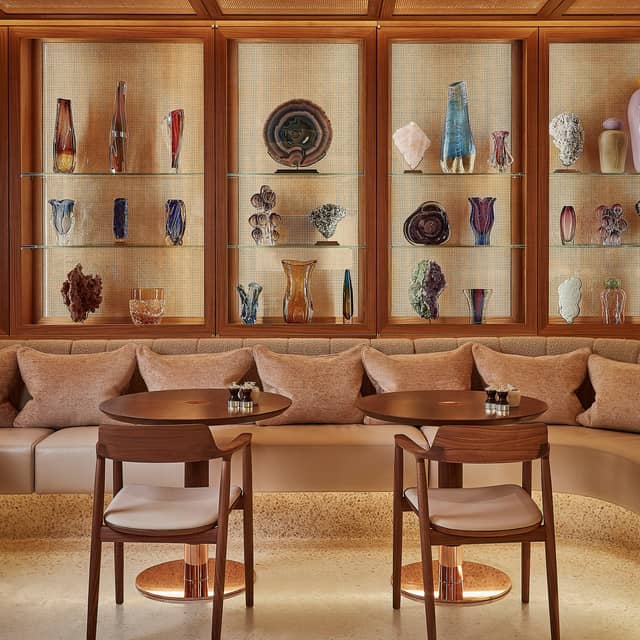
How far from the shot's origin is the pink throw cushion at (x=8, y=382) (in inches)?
152

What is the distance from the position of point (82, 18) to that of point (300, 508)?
2.78 m

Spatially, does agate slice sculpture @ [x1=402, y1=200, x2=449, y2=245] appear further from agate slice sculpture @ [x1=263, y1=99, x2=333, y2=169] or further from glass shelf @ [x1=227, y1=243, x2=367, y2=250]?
agate slice sculpture @ [x1=263, y1=99, x2=333, y2=169]

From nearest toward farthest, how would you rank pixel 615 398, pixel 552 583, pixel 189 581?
1. pixel 552 583
2. pixel 189 581
3. pixel 615 398

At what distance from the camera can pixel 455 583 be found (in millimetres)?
2953

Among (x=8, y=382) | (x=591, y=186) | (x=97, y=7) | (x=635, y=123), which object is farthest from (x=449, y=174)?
(x=8, y=382)

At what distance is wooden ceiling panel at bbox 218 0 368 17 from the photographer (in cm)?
397

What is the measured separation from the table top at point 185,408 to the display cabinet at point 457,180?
134cm

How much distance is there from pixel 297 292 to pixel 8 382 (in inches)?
61.1

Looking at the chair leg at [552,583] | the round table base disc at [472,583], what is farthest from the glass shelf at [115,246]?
the chair leg at [552,583]

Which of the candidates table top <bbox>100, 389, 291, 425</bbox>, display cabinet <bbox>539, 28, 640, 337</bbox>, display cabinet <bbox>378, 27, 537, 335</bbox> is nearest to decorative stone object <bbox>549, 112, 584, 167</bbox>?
display cabinet <bbox>539, 28, 640, 337</bbox>

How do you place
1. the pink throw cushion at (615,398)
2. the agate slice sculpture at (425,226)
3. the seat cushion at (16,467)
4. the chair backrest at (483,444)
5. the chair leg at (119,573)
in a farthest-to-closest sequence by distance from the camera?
the agate slice sculpture at (425,226)
the pink throw cushion at (615,398)
the seat cushion at (16,467)
the chair leg at (119,573)
the chair backrest at (483,444)

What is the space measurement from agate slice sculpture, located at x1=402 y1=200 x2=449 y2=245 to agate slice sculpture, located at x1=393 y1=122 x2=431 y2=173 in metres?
0.23

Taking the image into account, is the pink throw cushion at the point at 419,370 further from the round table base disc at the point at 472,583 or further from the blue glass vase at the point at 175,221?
the blue glass vase at the point at 175,221

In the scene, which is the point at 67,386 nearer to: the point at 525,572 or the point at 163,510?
the point at 163,510
